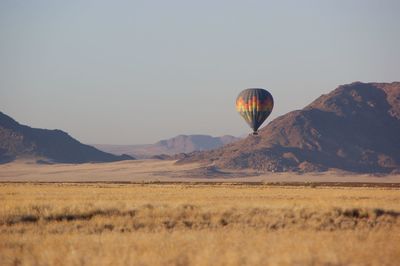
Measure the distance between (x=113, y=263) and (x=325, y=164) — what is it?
155 meters

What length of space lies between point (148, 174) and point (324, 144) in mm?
46653

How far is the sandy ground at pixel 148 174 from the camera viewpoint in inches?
5748

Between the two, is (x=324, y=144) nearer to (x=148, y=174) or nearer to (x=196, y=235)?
(x=148, y=174)

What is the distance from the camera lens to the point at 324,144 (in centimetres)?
17888

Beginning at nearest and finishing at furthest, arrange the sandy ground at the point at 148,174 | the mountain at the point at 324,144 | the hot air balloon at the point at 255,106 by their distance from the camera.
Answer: the hot air balloon at the point at 255,106 → the sandy ground at the point at 148,174 → the mountain at the point at 324,144

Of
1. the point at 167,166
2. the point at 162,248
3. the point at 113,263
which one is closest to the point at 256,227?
the point at 162,248

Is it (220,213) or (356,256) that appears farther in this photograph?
(220,213)

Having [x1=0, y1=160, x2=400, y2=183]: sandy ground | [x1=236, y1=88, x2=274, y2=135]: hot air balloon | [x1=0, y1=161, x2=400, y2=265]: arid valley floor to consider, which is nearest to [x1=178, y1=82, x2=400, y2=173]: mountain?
[x1=0, y1=160, x2=400, y2=183]: sandy ground

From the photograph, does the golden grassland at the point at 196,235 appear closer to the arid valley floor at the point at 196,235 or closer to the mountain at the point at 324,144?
the arid valley floor at the point at 196,235

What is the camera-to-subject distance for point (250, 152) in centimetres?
17600

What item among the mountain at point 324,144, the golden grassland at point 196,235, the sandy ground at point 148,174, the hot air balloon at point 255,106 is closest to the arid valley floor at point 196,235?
the golden grassland at point 196,235

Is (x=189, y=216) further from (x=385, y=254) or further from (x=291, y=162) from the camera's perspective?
(x=291, y=162)

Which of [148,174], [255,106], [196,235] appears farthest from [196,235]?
[148,174]

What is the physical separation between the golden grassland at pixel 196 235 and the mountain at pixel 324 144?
432 ft
